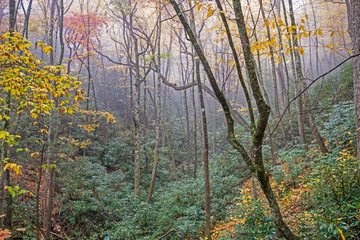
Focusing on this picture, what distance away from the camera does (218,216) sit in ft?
21.4

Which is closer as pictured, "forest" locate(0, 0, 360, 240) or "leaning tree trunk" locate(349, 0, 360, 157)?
"forest" locate(0, 0, 360, 240)

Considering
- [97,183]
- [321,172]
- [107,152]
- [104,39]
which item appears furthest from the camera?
[104,39]

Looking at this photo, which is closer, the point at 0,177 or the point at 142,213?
the point at 0,177

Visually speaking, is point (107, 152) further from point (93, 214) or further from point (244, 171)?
point (244, 171)

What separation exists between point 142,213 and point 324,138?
19.8 ft

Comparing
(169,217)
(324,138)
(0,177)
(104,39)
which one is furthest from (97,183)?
(104,39)

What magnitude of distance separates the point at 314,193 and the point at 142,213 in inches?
195

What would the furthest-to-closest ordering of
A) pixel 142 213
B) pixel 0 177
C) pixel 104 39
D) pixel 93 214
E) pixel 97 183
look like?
pixel 104 39 → pixel 97 183 → pixel 93 214 → pixel 142 213 → pixel 0 177

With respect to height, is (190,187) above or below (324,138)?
below

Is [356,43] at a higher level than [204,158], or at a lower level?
higher

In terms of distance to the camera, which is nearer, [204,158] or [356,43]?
[356,43]

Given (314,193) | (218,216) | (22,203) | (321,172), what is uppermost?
(321,172)

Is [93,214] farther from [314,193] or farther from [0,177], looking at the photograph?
[314,193]

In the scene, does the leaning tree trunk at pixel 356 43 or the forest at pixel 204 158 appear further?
the leaning tree trunk at pixel 356 43
